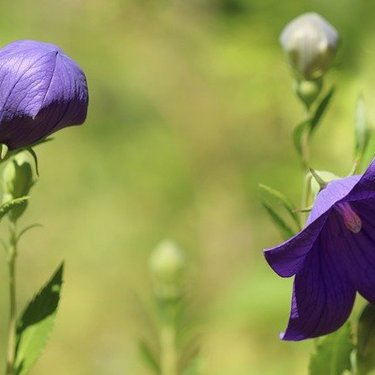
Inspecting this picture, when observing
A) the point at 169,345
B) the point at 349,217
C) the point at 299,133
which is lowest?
the point at 169,345

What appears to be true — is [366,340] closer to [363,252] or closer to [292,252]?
[363,252]

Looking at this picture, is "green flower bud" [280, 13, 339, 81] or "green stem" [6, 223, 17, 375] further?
"green flower bud" [280, 13, 339, 81]

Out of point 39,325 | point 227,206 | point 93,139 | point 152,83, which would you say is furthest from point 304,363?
point 152,83

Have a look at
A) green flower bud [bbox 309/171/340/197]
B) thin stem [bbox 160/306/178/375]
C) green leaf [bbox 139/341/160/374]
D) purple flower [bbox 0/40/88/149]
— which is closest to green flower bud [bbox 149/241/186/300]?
thin stem [bbox 160/306/178/375]

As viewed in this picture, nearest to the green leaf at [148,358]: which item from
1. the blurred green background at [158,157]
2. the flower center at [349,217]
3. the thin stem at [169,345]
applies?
the thin stem at [169,345]

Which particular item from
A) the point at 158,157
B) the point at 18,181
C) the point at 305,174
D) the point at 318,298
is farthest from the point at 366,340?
→ the point at 158,157

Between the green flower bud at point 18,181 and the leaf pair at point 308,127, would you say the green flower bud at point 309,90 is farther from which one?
the green flower bud at point 18,181

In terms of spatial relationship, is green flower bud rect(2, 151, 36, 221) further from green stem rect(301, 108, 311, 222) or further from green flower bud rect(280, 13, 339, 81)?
green flower bud rect(280, 13, 339, 81)

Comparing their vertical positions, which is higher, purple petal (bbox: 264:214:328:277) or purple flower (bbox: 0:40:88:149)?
purple flower (bbox: 0:40:88:149)
